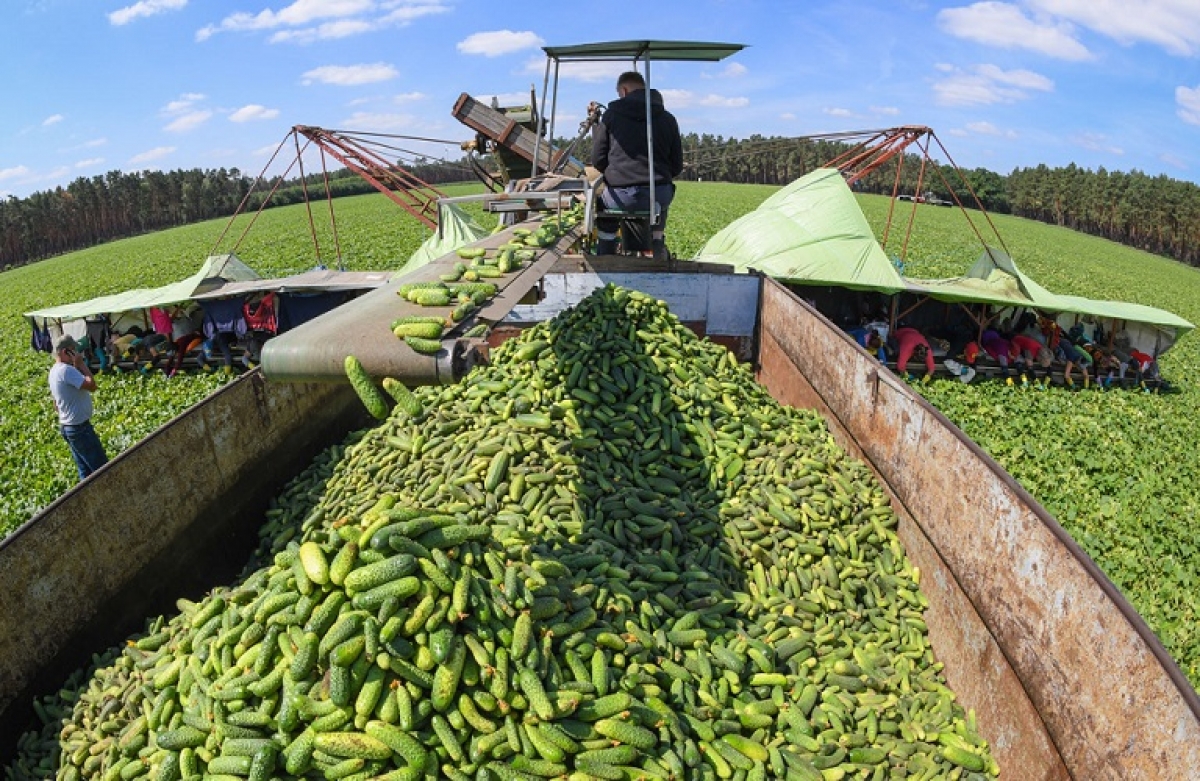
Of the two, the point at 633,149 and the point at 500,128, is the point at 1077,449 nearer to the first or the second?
the point at 633,149

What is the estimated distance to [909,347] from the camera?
1081cm

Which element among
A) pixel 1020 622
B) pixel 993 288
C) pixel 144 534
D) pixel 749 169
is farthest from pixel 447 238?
pixel 749 169

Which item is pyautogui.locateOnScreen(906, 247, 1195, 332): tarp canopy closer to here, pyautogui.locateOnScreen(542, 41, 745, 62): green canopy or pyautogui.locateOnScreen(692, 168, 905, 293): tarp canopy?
pyautogui.locateOnScreen(692, 168, 905, 293): tarp canopy

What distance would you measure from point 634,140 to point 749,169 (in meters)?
84.9

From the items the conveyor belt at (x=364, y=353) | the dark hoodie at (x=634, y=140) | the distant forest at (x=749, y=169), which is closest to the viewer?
the conveyor belt at (x=364, y=353)

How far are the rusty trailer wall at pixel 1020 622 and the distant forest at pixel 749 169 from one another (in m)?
54.3

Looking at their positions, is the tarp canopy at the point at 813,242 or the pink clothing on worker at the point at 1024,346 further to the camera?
the pink clothing on worker at the point at 1024,346

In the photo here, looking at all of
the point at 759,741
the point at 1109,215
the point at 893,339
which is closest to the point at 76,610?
the point at 759,741

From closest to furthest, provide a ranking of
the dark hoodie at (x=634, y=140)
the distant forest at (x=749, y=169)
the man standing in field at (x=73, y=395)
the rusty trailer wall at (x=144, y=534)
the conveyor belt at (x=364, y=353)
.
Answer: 1. the conveyor belt at (x=364, y=353)
2. the rusty trailer wall at (x=144, y=534)
3. the man standing in field at (x=73, y=395)
4. the dark hoodie at (x=634, y=140)
5. the distant forest at (x=749, y=169)

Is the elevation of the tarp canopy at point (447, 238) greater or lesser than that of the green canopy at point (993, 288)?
greater

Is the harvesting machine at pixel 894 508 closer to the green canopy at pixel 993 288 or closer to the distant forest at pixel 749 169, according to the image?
the green canopy at pixel 993 288

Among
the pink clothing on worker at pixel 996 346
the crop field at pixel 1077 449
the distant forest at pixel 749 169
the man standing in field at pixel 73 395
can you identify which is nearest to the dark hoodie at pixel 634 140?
the crop field at pixel 1077 449

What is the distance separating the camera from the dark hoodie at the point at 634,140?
25.2 feet

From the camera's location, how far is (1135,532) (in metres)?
6.82
